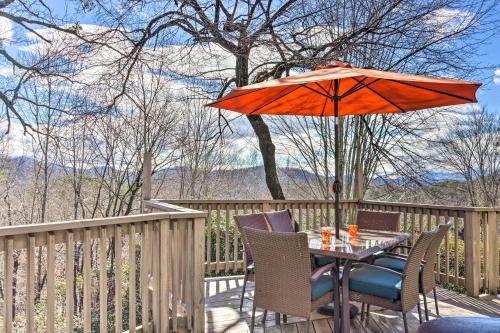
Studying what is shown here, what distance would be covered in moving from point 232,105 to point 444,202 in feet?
25.1

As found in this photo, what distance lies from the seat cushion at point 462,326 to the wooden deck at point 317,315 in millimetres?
2062

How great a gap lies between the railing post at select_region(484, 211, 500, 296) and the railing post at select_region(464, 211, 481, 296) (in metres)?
0.15

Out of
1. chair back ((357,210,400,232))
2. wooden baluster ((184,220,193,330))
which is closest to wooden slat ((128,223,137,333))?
wooden baluster ((184,220,193,330))

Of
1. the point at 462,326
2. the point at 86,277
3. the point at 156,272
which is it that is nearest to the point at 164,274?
the point at 156,272

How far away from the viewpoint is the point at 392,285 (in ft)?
9.68

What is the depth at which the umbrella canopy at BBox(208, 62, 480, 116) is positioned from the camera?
3070 mm

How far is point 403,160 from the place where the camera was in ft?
27.8

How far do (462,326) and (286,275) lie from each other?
1.55 meters

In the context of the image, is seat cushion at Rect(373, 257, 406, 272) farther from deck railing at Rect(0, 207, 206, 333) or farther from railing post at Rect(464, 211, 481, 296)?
deck railing at Rect(0, 207, 206, 333)

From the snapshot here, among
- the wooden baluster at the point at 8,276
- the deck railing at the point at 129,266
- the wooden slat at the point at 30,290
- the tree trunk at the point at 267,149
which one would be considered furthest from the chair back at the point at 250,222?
the tree trunk at the point at 267,149

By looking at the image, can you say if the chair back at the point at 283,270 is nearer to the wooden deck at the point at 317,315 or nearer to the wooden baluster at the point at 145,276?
the wooden deck at the point at 317,315

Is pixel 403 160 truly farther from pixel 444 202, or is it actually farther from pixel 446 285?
pixel 446 285

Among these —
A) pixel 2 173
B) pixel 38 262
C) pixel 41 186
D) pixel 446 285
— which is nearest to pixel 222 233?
pixel 446 285

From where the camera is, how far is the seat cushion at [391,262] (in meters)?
3.61
